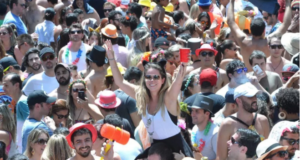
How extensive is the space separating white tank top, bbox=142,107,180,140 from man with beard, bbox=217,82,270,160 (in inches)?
20.6

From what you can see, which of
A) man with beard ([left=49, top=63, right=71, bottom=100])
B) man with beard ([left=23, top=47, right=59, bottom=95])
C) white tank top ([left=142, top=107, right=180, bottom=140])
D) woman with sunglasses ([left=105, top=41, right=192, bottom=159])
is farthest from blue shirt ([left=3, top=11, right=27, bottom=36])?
white tank top ([left=142, top=107, right=180, bottom=140])

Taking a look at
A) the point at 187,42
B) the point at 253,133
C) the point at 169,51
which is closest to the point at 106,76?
the point at 169,51

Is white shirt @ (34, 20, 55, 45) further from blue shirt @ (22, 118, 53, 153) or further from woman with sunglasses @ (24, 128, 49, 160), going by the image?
woman with sunglasses @ (24, 128, 49, 160)

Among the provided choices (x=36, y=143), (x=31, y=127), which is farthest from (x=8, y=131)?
(x=36, y=143)

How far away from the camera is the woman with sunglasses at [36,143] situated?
6754mm

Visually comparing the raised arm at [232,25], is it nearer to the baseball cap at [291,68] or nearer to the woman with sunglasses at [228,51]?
the woman with sunglasses at [228,51]

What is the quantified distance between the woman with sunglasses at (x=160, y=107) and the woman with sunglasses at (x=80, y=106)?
147cm

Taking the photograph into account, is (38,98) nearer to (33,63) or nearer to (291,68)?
(33,63)

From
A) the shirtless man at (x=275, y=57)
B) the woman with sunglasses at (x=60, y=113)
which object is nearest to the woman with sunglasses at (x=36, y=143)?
the woman with sunglasses at (x=60, y=113)

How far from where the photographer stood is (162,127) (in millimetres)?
5977

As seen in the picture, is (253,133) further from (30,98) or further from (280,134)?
(30,98)

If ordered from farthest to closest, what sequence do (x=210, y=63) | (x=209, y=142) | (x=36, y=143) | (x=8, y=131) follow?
(x=210, y=63)
(x=8, y=131)
(x=36, y=143)
(x=209, y=142)

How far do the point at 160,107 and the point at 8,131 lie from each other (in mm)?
2109

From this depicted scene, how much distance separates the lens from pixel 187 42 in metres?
9.23
